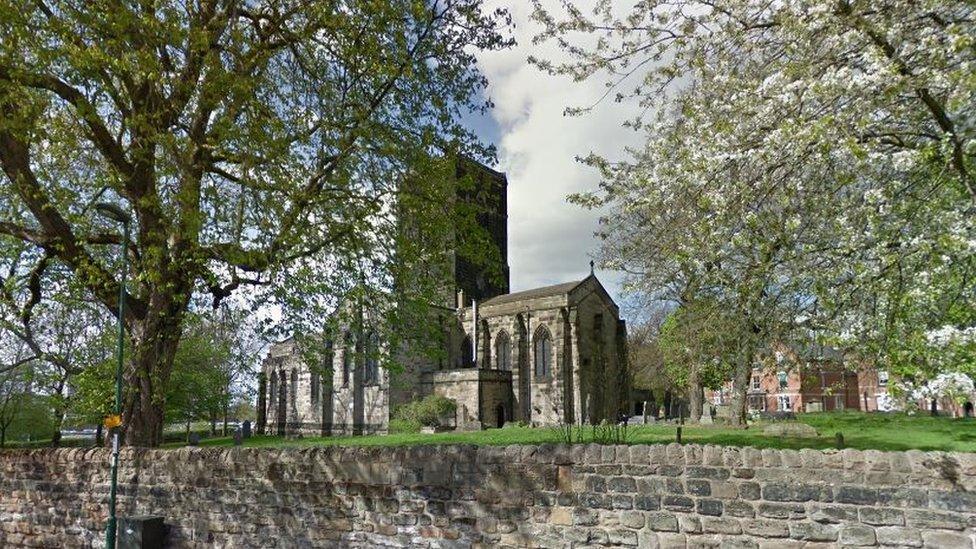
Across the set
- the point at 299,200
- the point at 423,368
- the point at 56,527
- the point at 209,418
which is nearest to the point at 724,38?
the point at 299,200

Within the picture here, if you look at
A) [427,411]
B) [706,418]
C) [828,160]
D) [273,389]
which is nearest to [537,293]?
[427,411]

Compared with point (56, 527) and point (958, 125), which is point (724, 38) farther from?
point (56, 527)

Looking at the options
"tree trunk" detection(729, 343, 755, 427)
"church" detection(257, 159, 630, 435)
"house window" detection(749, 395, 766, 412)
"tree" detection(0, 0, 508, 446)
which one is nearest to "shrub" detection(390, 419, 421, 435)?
"church" detection(257, 159, 630, 435)

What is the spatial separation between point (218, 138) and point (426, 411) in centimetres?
3405

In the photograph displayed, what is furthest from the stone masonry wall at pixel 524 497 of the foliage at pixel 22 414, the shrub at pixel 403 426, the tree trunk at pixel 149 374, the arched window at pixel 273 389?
the arched window at pixel 273 389

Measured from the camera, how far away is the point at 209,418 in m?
50.8

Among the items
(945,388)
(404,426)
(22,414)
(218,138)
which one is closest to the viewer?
(945,388)

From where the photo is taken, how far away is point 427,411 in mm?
42375

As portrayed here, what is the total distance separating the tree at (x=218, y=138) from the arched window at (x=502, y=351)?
36941mm

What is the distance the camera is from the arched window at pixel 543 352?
152 feet

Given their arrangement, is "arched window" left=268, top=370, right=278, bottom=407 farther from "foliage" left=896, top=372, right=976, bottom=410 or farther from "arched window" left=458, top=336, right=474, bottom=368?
"foliage" left=896, top=372, right=976, bottom=410

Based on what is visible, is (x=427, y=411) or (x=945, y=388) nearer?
(x=945, y=388)

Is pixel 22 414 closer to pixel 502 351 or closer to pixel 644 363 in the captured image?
pixel 502 351

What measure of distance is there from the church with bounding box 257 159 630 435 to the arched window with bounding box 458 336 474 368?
3.2 inches
